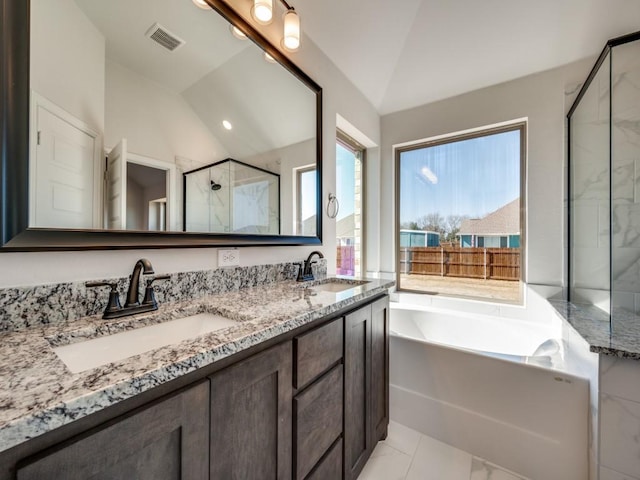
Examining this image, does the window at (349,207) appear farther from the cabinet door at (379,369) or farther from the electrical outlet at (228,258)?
the electrical outlet at (228,258)

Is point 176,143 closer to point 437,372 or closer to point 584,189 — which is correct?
point 437,372

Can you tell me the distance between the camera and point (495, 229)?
2500 millimetres

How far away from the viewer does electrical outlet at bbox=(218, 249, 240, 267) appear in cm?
133

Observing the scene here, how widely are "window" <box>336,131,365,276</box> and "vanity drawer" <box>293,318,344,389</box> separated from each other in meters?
1.60

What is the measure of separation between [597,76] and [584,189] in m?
0.71

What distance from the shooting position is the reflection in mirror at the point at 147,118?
0.83 metres

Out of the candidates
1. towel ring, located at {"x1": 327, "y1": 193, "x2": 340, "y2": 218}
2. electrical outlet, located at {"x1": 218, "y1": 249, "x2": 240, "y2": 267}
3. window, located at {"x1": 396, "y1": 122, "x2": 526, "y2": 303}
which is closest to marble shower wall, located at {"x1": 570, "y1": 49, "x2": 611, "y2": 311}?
window, located at {"x1": 396, "y1": 122, "x2": 526, "y2": 303}

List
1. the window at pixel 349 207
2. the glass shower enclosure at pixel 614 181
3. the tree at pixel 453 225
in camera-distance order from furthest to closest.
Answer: the window at pixel 349 207
the tree at pixel 453 225
the glass shower enclosure at pixel 614 181

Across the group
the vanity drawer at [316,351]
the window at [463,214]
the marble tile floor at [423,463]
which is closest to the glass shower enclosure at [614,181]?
the window at [463,214]

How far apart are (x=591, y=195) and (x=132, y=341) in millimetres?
2690

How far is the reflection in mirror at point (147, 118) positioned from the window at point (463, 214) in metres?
1.72

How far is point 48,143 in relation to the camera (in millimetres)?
813

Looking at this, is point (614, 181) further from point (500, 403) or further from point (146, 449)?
point (146, 449)

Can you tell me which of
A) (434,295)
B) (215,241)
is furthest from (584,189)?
(215,241)
